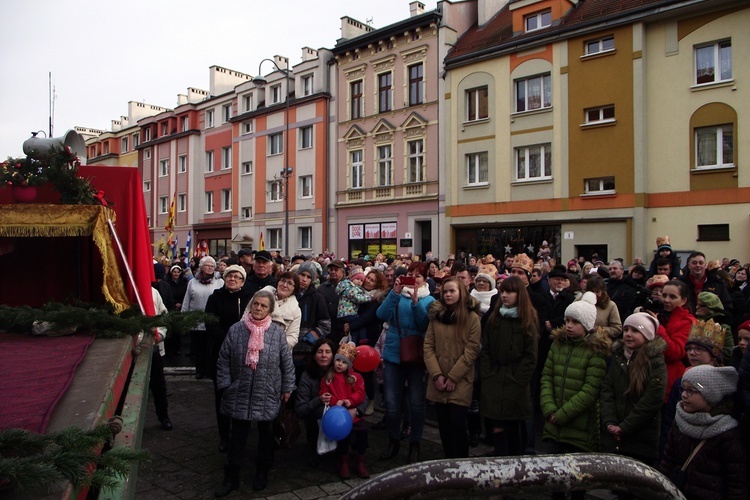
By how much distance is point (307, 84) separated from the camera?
34.1 meters

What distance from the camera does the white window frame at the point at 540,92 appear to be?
76.2 ft

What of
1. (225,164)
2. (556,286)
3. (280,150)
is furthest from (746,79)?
(225,164)

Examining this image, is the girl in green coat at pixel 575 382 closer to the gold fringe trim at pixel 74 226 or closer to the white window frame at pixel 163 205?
the gold fringe trim at pixel 74 226

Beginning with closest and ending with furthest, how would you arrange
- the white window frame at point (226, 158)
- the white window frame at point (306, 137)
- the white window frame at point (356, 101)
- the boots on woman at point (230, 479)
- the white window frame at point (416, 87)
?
the boots on woman at point (230, 479)
the white window frame at point (416, 87)
the white window frame at point (356, 101)
the white window frame at point (306, 137)
the white window frame at point (226, 158)

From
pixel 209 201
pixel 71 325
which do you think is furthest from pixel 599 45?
pixel 209 201

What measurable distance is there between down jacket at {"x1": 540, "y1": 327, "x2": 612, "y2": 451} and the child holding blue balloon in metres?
1.81

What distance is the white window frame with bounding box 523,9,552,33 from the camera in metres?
23.8

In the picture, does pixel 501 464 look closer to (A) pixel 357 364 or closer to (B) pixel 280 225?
(A) pixel 357 364

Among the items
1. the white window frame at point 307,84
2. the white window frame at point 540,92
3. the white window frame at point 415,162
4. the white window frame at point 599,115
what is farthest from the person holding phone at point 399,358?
the white window frame at point 307,84

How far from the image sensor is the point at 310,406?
5.82 m

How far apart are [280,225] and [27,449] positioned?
109 ft

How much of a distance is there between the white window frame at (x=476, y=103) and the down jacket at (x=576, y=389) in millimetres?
21339

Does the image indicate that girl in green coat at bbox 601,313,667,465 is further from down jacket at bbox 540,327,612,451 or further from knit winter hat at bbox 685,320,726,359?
knit winter hat at bbox 685,320,726,359

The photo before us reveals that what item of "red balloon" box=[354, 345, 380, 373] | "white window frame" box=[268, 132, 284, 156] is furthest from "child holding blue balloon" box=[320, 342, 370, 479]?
"white window frame" box=[268, 132, 284, 156]
